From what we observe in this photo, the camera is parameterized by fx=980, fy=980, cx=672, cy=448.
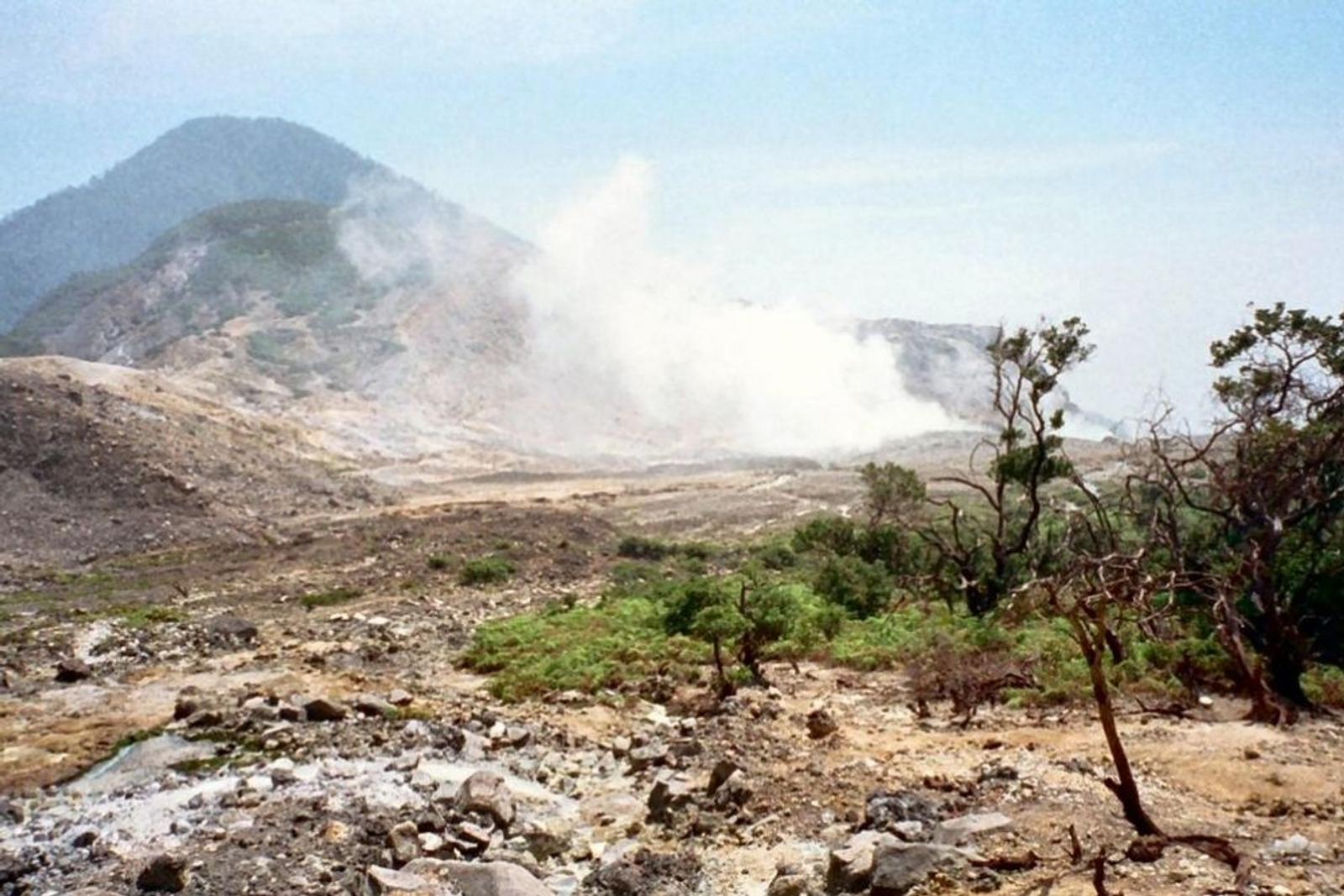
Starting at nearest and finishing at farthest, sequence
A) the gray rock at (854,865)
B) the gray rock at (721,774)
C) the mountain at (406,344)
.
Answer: the gray rock at (854,865) < the gray rock at (721,774) < the mountain at (406,344)

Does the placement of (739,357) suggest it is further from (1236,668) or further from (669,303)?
(1236,668)

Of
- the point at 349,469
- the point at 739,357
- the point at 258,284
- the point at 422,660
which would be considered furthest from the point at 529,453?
the point at 422,660

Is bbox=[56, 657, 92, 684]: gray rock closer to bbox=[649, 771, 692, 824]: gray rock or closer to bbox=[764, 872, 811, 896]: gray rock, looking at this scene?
bbox=[649, 771, 692, 824]: gray rock

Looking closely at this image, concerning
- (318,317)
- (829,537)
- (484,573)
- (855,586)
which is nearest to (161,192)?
(318,317)

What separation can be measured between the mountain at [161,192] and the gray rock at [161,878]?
477 feet

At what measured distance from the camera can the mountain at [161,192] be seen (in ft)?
485

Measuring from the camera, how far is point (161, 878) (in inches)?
311

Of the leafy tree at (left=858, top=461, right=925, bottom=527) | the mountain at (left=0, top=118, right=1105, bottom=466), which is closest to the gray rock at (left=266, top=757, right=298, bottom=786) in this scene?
the leafy tree at (left=858, top=461, right=925, bottom=527)

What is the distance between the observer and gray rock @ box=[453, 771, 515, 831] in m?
9.48

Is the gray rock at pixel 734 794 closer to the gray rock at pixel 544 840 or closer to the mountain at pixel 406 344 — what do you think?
the gray rock at pixel 544 840

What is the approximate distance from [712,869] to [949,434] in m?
72.1

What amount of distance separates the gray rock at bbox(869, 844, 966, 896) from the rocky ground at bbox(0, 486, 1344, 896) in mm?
15

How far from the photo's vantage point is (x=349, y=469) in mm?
54719

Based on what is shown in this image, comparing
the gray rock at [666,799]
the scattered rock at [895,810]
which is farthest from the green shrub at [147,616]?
the scattered rock at [895,810]
